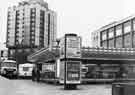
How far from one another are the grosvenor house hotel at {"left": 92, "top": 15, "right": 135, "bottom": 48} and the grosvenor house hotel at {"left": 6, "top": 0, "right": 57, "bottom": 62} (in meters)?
39.8

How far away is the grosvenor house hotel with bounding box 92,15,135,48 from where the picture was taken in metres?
61.6

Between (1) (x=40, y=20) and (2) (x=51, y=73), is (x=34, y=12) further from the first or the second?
(2) (x=51, y=73)

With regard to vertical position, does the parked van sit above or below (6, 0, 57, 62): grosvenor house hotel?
below

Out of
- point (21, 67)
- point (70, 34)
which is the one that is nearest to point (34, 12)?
point (21, 67)

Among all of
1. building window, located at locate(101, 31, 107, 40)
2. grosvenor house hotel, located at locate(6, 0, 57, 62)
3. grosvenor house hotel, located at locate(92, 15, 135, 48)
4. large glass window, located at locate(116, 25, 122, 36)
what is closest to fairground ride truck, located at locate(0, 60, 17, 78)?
grosvenor house hotel, located at locate(92, 15, 135, 48)

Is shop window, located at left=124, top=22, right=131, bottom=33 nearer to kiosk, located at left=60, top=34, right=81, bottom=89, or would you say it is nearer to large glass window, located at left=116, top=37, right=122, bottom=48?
large glass window, located at left=116, top=37, right=122, bottom=48

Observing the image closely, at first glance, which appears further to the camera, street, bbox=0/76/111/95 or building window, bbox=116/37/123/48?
building window, bbox=116/37/123/48

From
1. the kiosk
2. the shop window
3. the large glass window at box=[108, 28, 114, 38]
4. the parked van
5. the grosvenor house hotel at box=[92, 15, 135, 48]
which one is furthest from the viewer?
the large glass window at box=[108, 28, 114, 38]

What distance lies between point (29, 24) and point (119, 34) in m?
56.2

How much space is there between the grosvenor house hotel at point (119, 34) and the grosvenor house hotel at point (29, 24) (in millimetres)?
39785

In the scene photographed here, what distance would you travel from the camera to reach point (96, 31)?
86.4 meters

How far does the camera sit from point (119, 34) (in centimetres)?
6812

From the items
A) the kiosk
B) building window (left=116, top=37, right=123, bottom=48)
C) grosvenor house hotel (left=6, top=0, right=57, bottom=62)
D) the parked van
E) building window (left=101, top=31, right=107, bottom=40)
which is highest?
grosvenor house hotel (left=6, top=0, right=57, bottom=62)

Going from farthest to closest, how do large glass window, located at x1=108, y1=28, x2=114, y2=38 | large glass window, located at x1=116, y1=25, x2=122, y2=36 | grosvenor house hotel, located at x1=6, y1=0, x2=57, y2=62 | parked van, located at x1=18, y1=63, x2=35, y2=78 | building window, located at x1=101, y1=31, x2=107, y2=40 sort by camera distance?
1. grosvenor house hotel, located at x1=6, y1=0, x2=57, y2=62
2. building window, located at x1=101, y1=31, x2=107, y2=40
3. large glass window, located at x1=108, y1=28, x2=114, y2=38
4. large glass window, located at x1=116, y1=25, x2=122, y2=36
5. parked van, located at x1=18, y1=63, x2=35, y2=78
